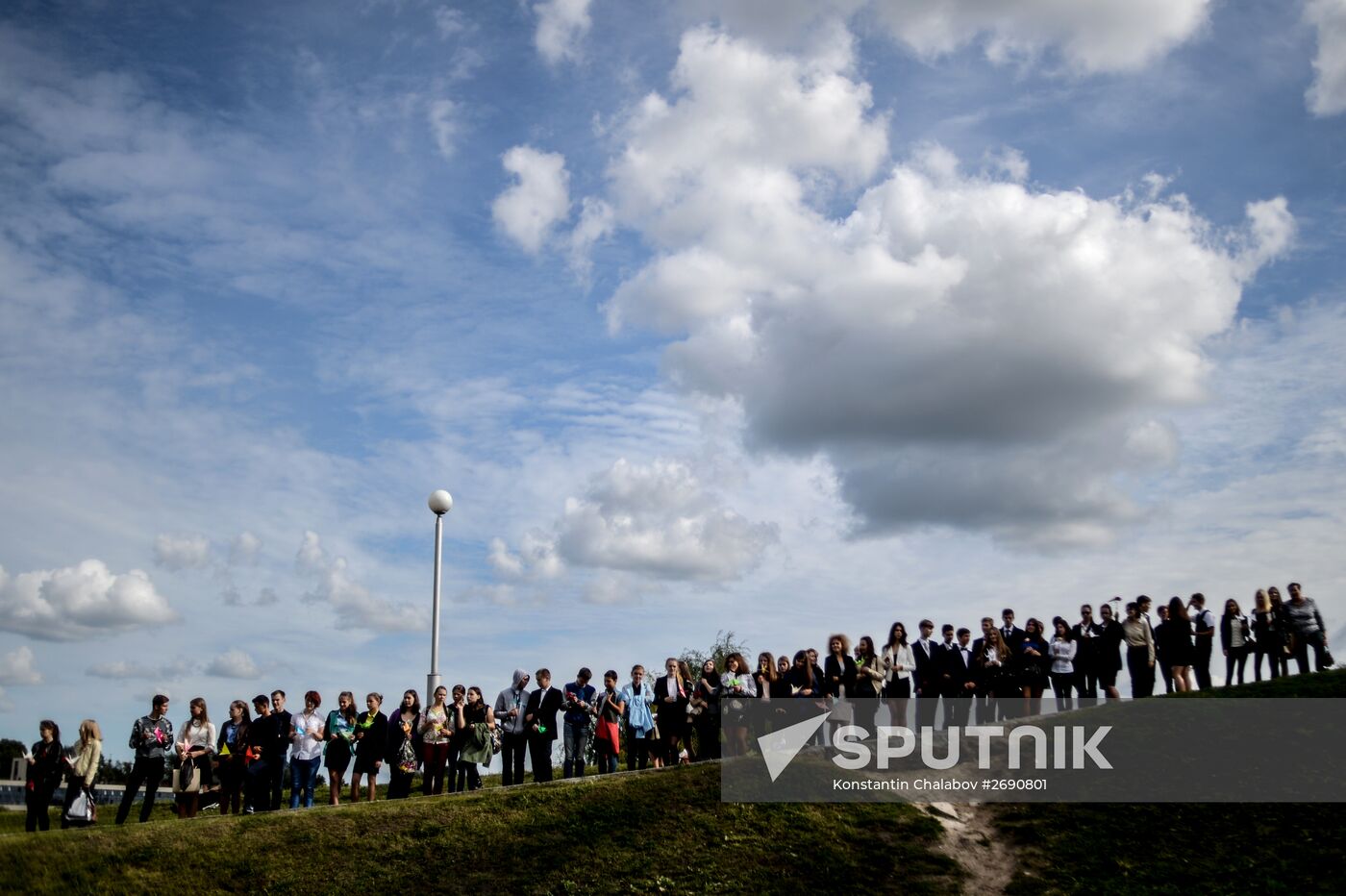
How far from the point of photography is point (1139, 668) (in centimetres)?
2070

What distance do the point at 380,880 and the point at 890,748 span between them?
29.8 ft

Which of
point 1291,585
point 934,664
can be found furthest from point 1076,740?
point 1291,585

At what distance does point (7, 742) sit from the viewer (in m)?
82.4

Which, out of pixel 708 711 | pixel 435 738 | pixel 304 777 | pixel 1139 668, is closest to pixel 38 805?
pixel 304 777

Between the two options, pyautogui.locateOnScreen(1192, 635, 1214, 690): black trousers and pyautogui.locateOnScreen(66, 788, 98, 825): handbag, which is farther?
pyautogui.locateOnScreen(1192, 635, 1214, 690): black trousers

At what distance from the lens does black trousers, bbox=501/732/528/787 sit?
19.8m

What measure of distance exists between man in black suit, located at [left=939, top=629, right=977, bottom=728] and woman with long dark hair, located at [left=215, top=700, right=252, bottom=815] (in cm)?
1257

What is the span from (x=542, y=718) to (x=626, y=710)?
1.59 m

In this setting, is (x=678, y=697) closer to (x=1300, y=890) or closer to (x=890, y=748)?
(x=890, y=748)

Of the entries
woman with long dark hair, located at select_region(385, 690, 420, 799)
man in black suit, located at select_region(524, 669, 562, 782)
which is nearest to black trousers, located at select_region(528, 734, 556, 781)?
man in black suit, located at select_region(524, 669, 562, 782)

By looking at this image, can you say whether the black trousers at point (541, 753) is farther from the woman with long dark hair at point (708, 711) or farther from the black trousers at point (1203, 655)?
the black trousers at point (1203, 655)

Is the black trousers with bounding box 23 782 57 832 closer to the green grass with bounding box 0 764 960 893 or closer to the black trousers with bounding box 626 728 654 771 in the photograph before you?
the green grass with bounding box 0 764 960 893

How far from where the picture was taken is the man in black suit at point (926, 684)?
1981 cm

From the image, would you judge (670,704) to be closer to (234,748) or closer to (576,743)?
(576,743)
